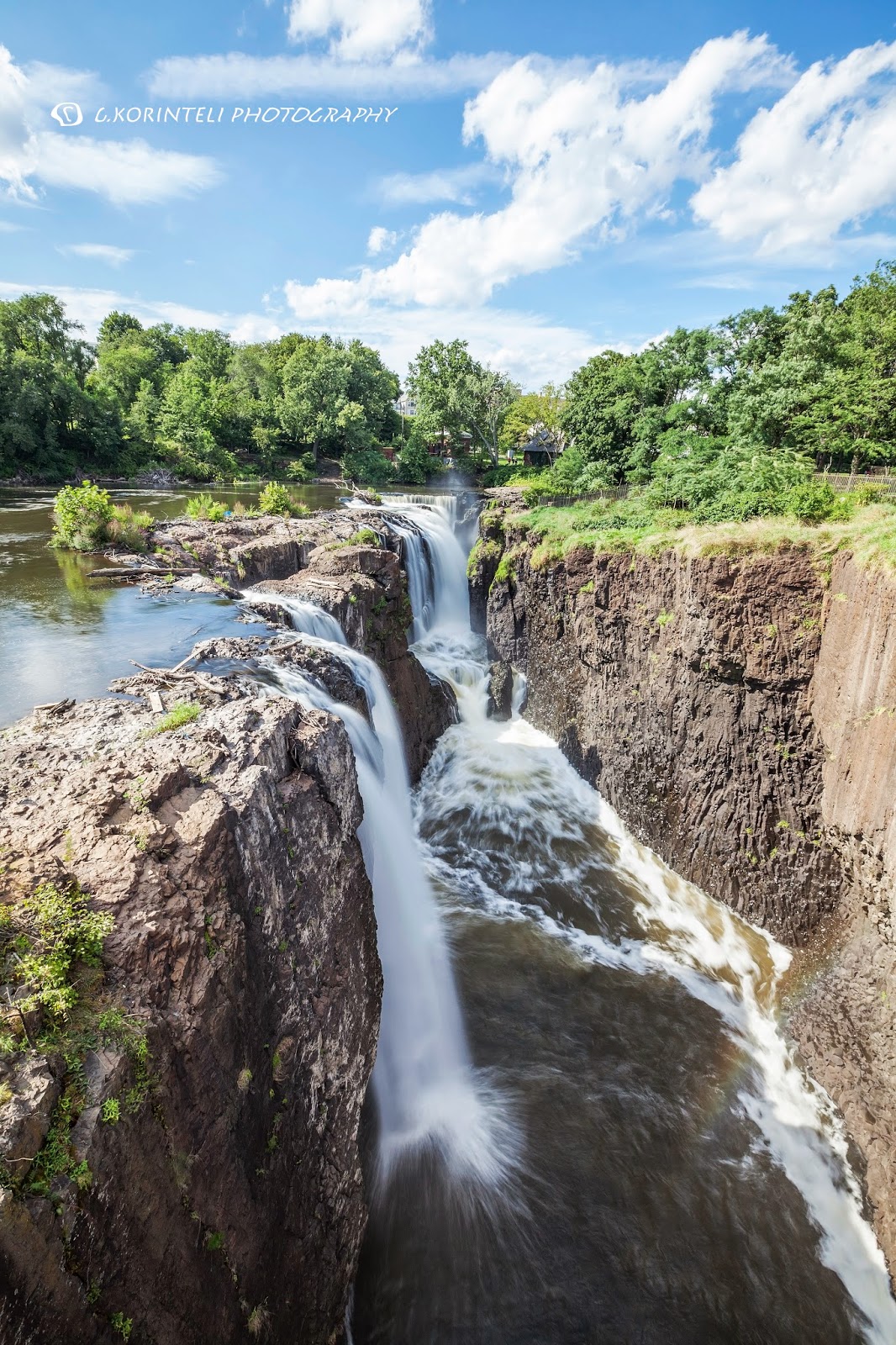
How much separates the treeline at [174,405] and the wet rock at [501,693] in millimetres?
32658

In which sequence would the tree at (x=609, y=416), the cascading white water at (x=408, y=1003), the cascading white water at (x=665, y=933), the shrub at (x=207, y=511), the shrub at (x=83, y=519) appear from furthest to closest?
the tree at (x=609, y=416) < the shrub at (x=207, y=511) < the shrub at (x=83, y=519) < the cascading white water at (x=408, y=1003) < the cascading white water at (x=665, y=933)

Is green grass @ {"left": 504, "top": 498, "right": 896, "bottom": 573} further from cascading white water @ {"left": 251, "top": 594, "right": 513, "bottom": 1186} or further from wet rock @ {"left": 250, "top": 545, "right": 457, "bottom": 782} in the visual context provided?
cascading white water @ {"left": 251, "top": 594, "right": 513, "bottom": 1186}

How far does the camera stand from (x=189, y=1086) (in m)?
4.26

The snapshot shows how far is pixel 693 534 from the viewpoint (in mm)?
13266

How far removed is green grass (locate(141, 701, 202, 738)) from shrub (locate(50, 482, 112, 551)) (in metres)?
14.1

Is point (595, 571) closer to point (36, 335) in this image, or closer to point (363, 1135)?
point (363, 1135)

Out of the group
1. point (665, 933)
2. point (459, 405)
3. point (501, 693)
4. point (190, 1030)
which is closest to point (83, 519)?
point (501, 693)

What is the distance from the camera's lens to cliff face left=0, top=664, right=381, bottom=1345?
10.9 feet

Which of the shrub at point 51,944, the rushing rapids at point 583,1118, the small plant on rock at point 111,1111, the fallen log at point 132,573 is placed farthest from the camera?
the fallen log at point 132,573

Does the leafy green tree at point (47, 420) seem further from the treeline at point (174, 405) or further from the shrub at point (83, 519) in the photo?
the shrub at point (83, 519)

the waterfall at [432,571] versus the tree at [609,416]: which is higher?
the tree at [609,416]

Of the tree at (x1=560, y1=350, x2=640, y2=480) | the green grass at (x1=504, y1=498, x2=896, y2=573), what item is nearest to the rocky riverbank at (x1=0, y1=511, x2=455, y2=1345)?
the green grass at (x1=504, y1=498, x2=896, y2=573)

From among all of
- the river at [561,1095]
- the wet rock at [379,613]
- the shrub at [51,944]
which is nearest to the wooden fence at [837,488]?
the wet rock at [379,613]

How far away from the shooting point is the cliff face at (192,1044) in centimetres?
332
